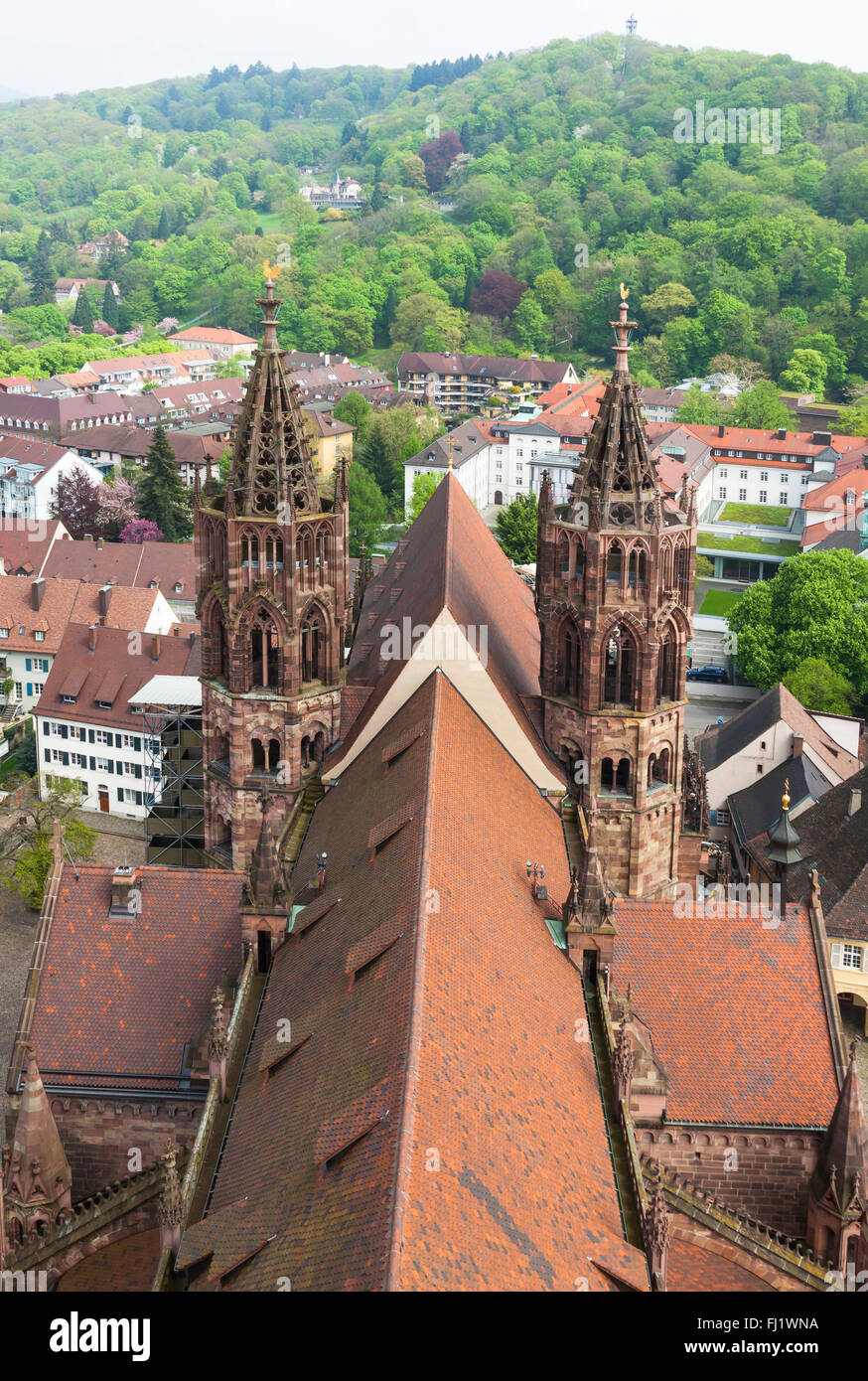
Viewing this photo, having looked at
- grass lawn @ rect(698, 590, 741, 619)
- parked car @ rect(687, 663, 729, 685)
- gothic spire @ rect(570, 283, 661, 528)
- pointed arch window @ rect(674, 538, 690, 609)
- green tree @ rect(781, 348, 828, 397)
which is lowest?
parked car @ rect(687, 663, 729, 685)

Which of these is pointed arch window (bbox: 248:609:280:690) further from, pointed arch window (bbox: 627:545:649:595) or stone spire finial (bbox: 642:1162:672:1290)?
stone spire finial (bbox: 642:1162:672:1290)

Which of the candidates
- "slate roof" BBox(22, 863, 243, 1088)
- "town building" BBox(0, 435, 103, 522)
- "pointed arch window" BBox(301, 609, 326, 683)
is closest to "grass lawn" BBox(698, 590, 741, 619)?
"town building" BBox(0, 435, 103, 522)

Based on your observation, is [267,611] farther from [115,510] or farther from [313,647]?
[115,510]

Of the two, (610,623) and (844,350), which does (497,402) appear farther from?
(610,623)

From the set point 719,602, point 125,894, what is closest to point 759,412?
point 719,602

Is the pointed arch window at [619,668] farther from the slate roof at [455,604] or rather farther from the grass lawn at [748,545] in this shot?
the grass lawn at [748,545]

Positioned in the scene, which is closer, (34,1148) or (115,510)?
(34,1148)
